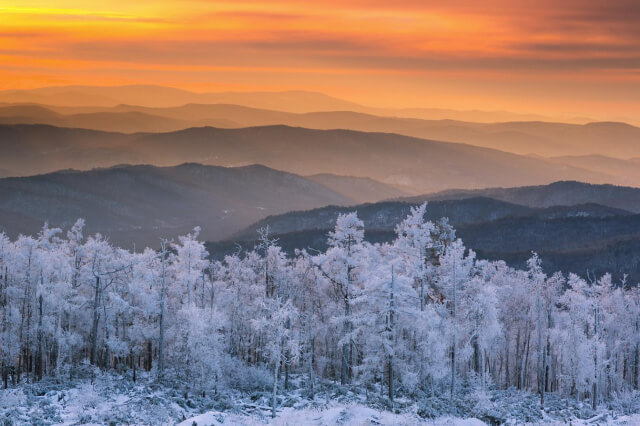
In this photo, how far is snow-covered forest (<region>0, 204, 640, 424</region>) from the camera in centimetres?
5316

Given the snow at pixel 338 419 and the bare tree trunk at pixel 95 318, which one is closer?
the snow at pixel 338 419

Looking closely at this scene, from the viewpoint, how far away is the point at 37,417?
1743 inches

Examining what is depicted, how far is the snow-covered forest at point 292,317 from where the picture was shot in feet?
174

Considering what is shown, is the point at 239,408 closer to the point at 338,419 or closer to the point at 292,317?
the point at 292,317

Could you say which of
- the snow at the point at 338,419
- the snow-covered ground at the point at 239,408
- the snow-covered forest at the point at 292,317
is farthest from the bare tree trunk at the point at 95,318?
the snow at the point at 338,419

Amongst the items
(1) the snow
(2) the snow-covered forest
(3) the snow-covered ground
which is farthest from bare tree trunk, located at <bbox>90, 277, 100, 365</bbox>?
(1) the snow

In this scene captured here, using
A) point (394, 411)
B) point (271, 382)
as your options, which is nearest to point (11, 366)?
point (271, 382)

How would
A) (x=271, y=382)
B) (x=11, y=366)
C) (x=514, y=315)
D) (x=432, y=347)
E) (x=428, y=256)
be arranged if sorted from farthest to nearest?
(x=514, y=315), (x=428, y=256), (x=11, y=366), (x=271, y=382), (x=432, y=347)

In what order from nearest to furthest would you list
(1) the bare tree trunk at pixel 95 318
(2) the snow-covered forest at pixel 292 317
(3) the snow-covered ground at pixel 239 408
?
(3) the snow-covered ground at pixel 239 408, (2) the snow-covered forest at pixel 292 317, (1) the bare tree trunk at pixel 95 318

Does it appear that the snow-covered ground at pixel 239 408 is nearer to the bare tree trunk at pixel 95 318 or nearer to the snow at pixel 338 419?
the snow at pixel 338 419

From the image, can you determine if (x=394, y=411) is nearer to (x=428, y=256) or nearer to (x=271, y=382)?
(x=271, y=382)

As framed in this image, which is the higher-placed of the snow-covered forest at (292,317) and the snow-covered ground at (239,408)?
the snow-covered forest at (292,317)

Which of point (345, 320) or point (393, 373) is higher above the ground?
point (345, 320)

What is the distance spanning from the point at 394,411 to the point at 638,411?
21.4 meters
